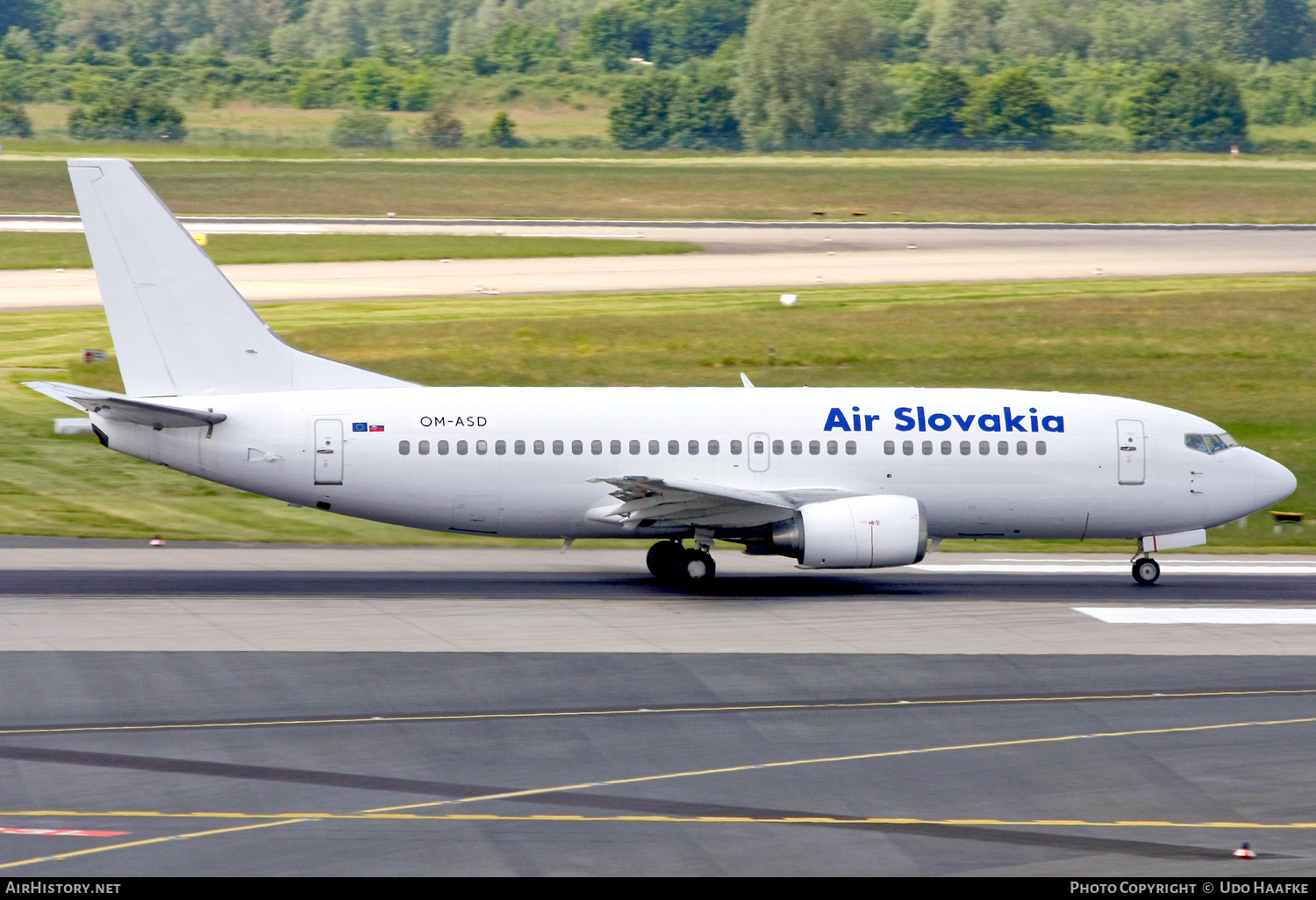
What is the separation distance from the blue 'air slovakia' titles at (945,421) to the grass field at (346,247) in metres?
41.3

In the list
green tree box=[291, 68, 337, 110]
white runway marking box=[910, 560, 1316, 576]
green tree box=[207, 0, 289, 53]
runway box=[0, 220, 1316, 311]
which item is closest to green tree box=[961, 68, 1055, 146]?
runway box=[0, 220, 1316, 311]

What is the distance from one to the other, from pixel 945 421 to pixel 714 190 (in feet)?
207

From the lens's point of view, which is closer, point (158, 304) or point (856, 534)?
point (856, 534)

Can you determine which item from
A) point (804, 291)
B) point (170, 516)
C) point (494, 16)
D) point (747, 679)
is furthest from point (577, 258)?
point (494, 16)

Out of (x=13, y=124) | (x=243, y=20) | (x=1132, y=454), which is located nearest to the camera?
(x=1132, y=454)

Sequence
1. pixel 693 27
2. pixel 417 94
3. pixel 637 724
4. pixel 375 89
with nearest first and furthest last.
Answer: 1. pixel 637 724
2. pixel 417 94
3. pixel 375 89
4. pixel 693 27

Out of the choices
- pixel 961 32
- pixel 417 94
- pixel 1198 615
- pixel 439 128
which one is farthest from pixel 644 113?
pixel 1198 615

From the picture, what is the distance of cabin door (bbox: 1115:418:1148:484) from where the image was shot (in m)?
30.7

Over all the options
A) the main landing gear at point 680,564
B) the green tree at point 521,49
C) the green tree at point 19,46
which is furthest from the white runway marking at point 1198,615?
the green tree at point 19,46

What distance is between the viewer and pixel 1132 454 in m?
30.8

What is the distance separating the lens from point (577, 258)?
228 feet

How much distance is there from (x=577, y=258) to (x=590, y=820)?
54.3 metres

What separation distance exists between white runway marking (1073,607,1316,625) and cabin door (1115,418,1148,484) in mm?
2856

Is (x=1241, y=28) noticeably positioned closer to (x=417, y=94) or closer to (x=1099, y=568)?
(x=417, y=94)
